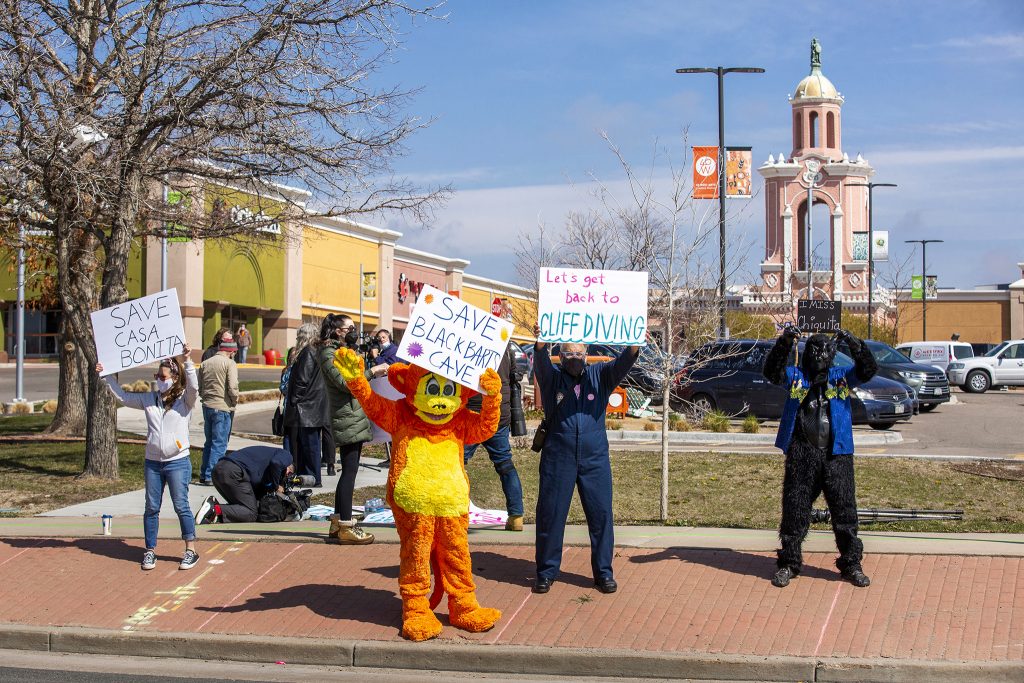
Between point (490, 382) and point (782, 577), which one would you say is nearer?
point (490, 382)

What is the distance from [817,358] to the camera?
8086 millimetres

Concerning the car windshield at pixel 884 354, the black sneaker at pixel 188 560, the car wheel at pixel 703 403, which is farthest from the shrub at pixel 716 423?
the black sneaker at pixel 188 560

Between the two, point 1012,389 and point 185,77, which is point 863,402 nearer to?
point 185,77

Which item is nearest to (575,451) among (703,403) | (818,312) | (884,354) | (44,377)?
(818,312)

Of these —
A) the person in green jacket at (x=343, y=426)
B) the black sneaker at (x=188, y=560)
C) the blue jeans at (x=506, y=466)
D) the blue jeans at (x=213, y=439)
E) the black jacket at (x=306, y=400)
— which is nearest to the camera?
the black sneaker at (x=188, y=560)

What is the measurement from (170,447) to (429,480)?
2.67 metres

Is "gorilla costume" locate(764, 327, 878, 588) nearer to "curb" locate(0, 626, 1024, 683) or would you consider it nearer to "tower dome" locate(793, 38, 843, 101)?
"curb" locate(0, 626, 1024, 683)

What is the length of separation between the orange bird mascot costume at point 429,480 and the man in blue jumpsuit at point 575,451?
0.67 metres

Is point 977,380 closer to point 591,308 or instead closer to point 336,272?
point 591,308

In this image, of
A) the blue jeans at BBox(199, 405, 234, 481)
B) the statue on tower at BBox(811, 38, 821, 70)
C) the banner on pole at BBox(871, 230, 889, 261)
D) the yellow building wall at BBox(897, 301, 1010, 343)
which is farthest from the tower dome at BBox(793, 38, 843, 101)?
the blue jeans at BBox(199, 405, 234, 481)

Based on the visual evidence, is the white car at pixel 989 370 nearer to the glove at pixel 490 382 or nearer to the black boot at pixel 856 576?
the black boot at pixel 856 576

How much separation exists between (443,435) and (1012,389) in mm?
35057

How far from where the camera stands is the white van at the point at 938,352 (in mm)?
36094

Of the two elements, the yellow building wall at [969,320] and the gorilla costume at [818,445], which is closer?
the gorilla costume at [818,445]
